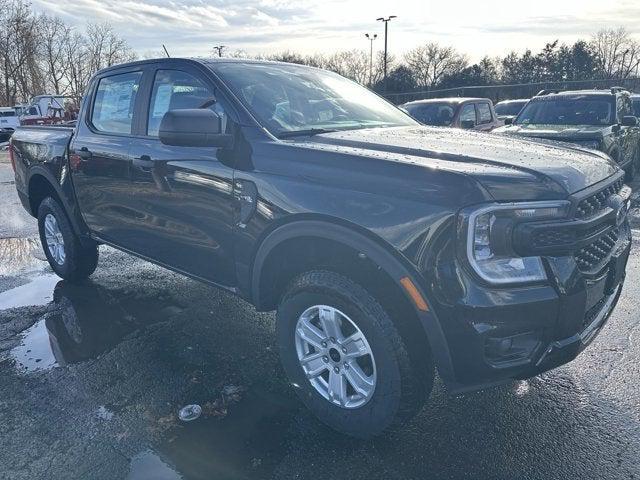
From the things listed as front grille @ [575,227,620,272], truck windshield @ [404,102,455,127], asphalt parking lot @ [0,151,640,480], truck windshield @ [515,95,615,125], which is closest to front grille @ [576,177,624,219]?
front grille @ [575,227,620,272]

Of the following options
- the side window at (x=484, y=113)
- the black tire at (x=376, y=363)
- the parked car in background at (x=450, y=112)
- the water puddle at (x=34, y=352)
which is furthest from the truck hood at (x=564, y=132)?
the water puddle at (x=34, y=352)

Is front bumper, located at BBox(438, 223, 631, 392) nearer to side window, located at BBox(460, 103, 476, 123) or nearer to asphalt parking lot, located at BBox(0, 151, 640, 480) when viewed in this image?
asphalt parking lot, located at BBox(0, 151, 640, 480)

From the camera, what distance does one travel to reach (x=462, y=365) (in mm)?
2221

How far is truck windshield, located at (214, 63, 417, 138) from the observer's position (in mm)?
3205

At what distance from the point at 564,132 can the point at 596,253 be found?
674cm

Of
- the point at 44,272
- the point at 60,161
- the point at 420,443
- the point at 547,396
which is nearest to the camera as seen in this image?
the point at 420,443

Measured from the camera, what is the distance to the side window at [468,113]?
35.5ft

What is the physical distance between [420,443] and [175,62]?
292 cm

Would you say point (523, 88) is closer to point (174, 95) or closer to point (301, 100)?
point (301, 100)

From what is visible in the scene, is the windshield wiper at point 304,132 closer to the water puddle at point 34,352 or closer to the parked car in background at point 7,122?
the water puddle at point 34,352

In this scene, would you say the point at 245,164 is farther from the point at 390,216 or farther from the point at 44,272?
the point at 44,272

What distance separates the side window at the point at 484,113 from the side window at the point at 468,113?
280 millimetres

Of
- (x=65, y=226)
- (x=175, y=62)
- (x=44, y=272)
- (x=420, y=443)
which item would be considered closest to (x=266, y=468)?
(x=420, y=443)

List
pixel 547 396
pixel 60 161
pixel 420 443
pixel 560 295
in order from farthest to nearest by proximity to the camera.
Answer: pixel 60 161
pixel 547 396
pixel 420 443
pixel 560 295
